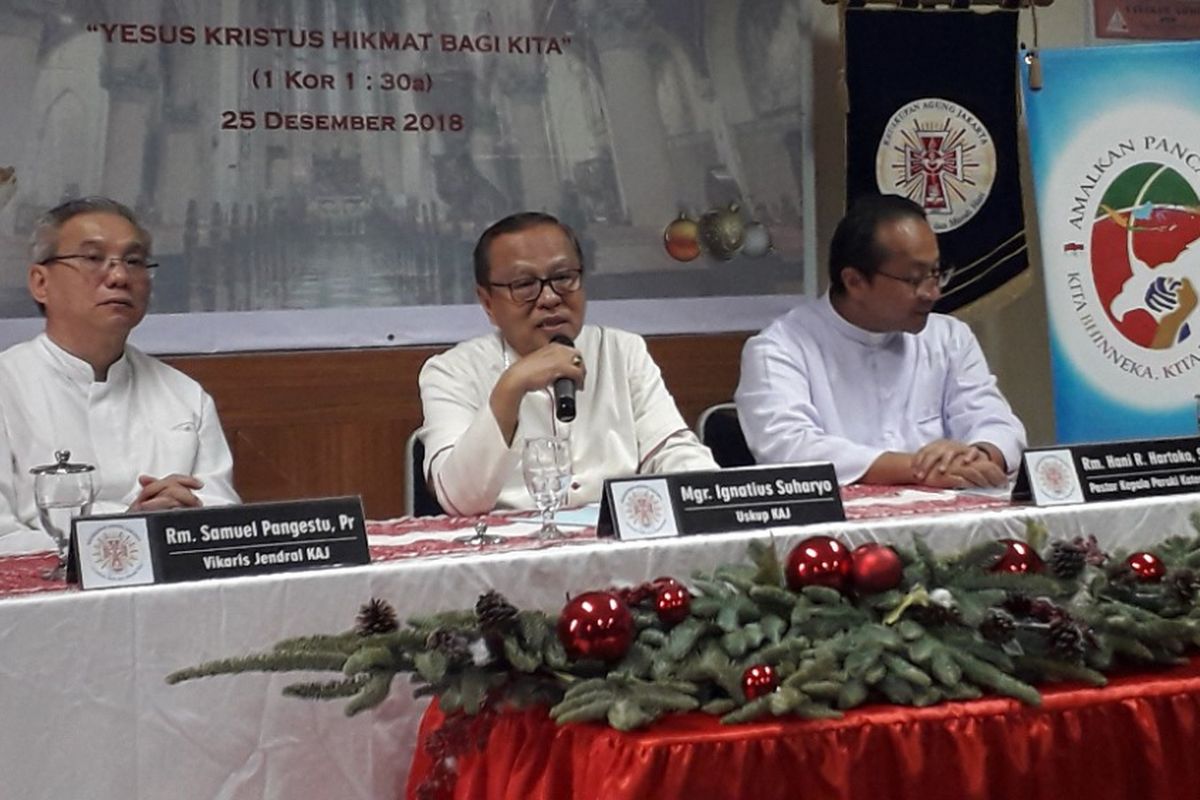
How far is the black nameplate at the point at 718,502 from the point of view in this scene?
2.34 meters

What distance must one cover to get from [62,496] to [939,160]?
2.99m

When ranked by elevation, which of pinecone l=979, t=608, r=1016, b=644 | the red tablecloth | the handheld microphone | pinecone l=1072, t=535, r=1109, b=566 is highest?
the handheld microphone

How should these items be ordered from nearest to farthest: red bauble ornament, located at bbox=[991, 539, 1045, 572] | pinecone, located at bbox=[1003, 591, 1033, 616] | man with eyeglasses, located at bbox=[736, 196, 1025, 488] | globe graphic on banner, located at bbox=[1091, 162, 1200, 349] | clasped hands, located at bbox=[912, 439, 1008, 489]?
1. pinecone, located at bbox=[1003, 591, 1033, 616]
2. red bauble ornament, located at bbox=[991, 539, 1045, 572]
3. clasped hands, located at bbox=[912, 439, 1008, 489]
4. man with eyeglasses, located at bbox=[736, 196, 1025, 488]
5. globe graphic on banner, located at bbox=[1091, 162, 1200, 349]

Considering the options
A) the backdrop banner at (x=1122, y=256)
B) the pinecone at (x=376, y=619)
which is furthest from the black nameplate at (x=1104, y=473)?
the backdrop banner at (x=1122, y=256)

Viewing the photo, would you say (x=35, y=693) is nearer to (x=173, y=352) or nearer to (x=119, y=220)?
(x=119, y=220)

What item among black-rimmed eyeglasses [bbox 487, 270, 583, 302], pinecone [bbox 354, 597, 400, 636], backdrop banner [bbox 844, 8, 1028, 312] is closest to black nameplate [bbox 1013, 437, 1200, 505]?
black-rimmed eyeglasses [bbox 487, 270, 583, 302]

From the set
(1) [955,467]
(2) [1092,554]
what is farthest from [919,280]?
(2) [1092,554]

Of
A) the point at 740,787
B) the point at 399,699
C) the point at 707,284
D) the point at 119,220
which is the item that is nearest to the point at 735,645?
the point at 740,787

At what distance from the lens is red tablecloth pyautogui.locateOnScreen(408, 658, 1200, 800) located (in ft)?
5.24

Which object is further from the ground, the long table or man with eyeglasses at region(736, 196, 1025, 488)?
man with eyeglasses at region(736, 196, 1025, 488)

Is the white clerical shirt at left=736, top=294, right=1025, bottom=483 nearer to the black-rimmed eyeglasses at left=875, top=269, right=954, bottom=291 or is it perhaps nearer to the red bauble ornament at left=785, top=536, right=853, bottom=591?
the black-rimmed eyeglasses at left=875, top=269, right=954, bottom=291

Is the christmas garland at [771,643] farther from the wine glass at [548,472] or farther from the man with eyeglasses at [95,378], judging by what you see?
the man with eyeglasses at [95,378]

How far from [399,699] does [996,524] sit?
99 centimetres

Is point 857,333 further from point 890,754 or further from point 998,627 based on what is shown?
point 890,754
